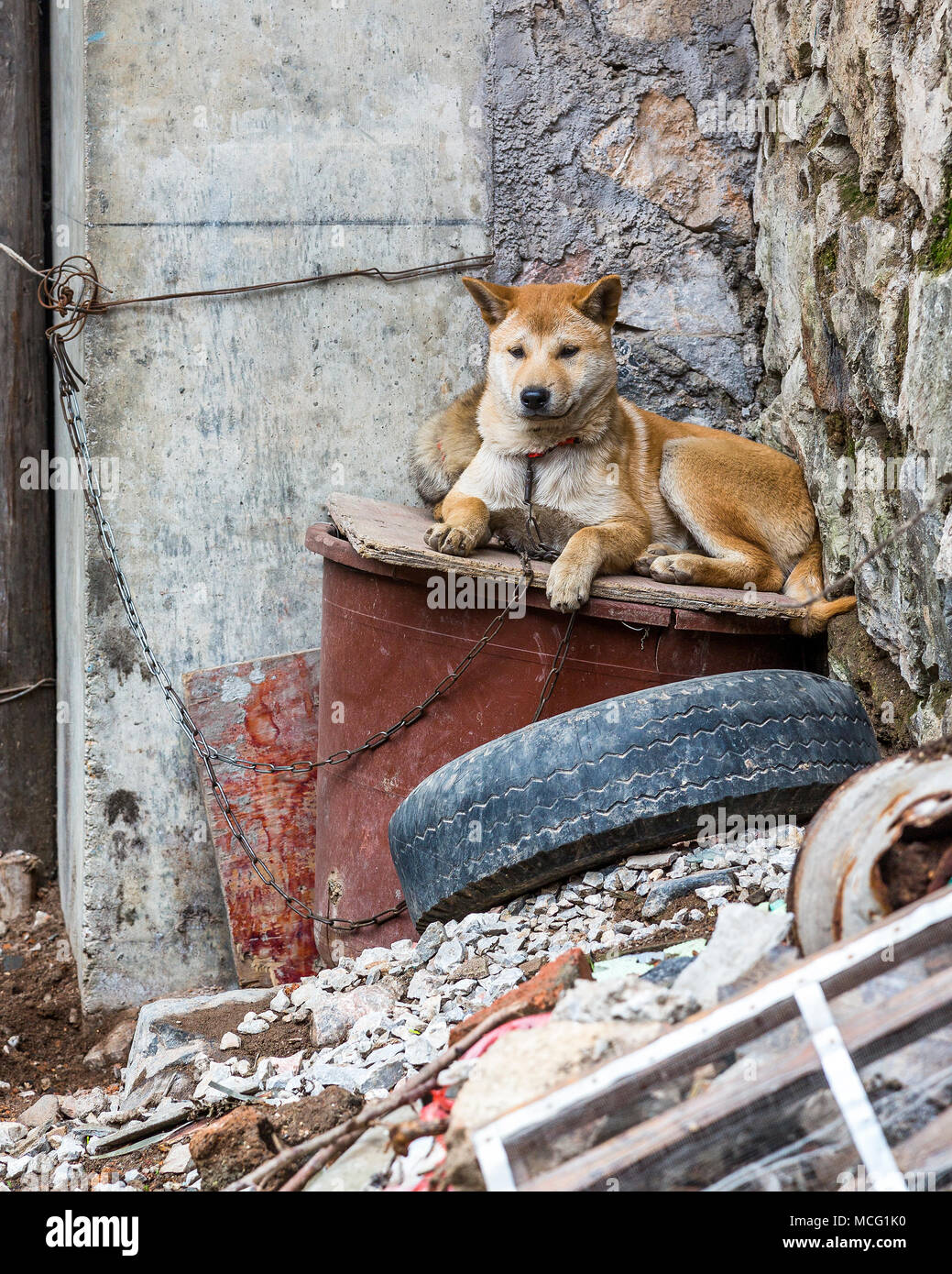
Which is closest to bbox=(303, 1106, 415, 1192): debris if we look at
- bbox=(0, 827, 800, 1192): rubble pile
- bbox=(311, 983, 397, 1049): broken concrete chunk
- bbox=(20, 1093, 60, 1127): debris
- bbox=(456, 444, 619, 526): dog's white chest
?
bbox=(0, 827, 800, 1192): rubble pile

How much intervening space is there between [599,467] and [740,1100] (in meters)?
3.04

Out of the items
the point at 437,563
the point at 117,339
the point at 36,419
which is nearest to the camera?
the point at 437,563

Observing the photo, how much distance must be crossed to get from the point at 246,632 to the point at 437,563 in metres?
1.47

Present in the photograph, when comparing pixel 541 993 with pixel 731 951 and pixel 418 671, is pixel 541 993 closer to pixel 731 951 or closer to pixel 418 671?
pixel 731 951

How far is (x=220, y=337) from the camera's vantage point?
177 inches

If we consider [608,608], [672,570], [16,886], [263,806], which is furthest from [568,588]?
[16,886]

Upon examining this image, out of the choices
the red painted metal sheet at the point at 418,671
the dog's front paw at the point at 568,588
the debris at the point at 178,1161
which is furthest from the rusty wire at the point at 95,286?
the debris at the point at 178,1161

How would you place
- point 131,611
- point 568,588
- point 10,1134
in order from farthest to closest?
point 131,611 < point 568,588 < point 10,1134

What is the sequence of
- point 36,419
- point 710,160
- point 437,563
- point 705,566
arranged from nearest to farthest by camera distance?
point 437,563
point 705,566
point 710,160
point 36,419

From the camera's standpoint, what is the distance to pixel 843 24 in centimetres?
353

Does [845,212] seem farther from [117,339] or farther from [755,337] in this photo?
[117,339]

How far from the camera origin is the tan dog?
13.7 ft

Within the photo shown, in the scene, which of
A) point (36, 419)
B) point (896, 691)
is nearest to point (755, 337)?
point (896, 691)

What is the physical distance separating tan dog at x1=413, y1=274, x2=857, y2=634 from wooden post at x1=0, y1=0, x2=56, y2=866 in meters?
2.00
